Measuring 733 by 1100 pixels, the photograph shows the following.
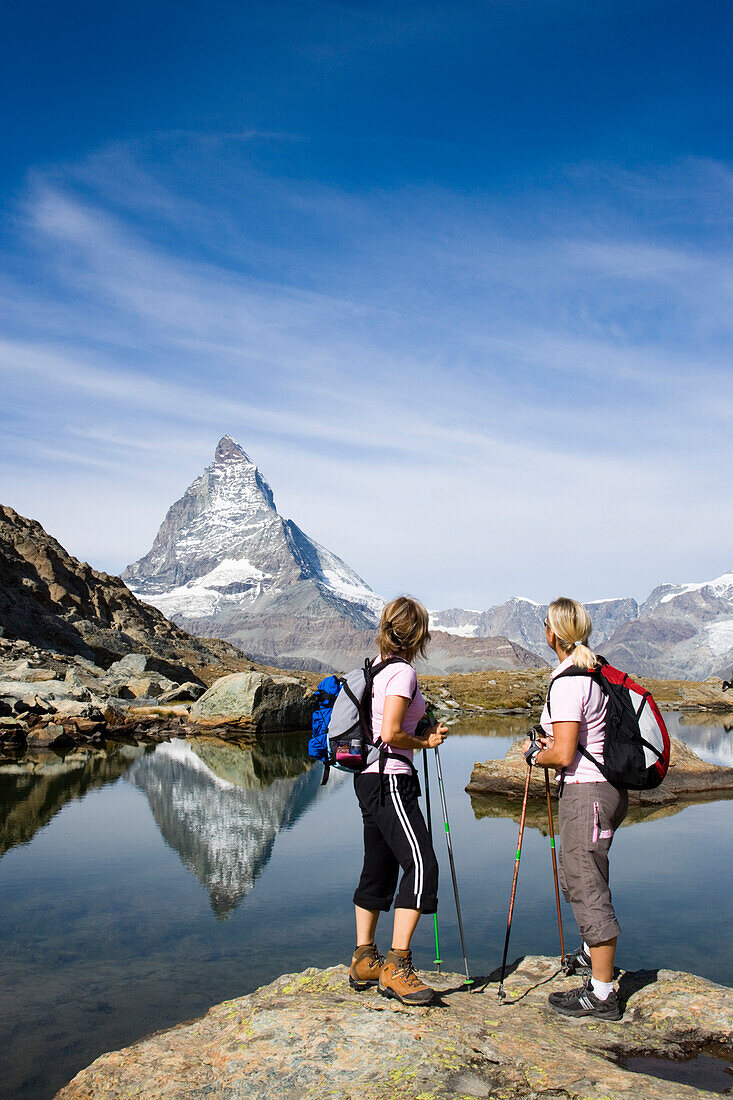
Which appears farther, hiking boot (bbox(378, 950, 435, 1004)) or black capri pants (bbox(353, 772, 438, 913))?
black capri pants (bbox(353, 772, 438, 913))

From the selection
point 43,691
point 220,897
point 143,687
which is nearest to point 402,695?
point 220,897

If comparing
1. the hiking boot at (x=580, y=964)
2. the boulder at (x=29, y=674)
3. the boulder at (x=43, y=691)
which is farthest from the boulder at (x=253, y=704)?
the hiking boot at (x=580, y=964)

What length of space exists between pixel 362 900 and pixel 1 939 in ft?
17.9

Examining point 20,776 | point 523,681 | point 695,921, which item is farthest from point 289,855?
point 523,681

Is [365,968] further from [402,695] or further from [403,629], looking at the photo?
[403,629]

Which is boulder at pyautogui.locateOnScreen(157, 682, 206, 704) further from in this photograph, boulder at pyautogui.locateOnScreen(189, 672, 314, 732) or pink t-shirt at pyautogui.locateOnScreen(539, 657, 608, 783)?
pink t-shirt at pyautogui.locateOnScreen(539, 657, 608, 783)

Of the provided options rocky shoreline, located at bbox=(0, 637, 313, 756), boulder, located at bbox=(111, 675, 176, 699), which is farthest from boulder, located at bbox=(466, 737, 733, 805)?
boulder, located at bbox=(111, 675, 176, 699)

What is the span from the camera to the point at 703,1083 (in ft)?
17.0

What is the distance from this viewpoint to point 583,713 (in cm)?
616

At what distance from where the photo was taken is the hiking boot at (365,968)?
247 inches

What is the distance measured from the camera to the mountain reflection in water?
12.6m

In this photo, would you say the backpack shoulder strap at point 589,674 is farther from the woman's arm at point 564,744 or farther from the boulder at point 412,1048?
the boulder at point 412,1048

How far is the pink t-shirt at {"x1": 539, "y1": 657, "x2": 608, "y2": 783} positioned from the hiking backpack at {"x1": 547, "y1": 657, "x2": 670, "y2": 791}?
0.04 metres

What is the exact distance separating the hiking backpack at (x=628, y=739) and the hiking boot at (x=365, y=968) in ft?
7.75
